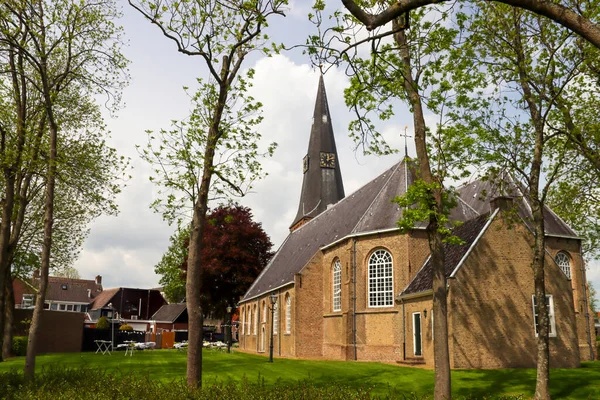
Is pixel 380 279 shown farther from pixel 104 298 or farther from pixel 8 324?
pixel 104 298

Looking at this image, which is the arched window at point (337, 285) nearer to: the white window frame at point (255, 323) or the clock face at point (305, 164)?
the white window frame at point (255, 323)

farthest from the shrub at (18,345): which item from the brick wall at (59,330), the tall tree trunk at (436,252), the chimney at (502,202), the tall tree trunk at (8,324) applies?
the chimney at (502,202)

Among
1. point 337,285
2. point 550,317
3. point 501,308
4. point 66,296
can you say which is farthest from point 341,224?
point 66,296

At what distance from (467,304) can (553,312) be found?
15.7ft

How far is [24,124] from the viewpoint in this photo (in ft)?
55.4

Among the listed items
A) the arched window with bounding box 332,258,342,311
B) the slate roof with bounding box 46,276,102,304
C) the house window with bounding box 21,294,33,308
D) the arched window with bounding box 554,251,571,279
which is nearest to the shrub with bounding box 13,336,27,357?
the house window with bounding box 21,294,33,308

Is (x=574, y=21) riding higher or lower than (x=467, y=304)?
higher

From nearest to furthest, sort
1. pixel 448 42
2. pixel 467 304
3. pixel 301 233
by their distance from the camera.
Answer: pixel 448 42 → pixel 467 304 → pixel 301 233

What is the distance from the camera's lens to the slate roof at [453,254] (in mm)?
24766

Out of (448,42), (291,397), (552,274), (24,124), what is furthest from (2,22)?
(552,274)

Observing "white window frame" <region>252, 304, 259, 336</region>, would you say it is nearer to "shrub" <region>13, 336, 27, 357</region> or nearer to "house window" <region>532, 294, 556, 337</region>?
"shrub" <region>13, 336, 27, 357</region>

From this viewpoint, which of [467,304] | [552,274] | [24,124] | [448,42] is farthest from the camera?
[552,274]

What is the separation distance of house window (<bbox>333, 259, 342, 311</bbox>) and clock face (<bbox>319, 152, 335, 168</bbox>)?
1970cm

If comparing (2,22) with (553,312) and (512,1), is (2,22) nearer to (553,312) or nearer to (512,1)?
(512,1)
